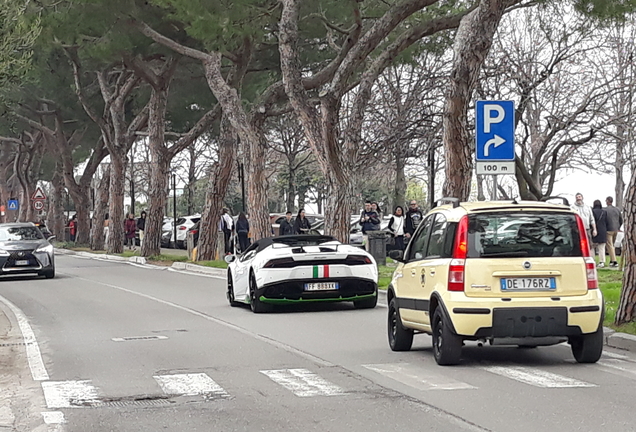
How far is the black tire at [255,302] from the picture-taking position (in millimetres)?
17766

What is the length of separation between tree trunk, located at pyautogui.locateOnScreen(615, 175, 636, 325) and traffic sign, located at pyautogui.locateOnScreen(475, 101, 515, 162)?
10.5 feet

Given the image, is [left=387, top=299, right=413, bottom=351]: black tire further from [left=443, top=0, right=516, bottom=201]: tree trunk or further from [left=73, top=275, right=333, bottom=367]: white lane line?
[left=443, top=0, right=516, bottom=201]: tree trunk

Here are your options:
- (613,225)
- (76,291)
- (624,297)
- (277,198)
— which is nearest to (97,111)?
(76,291)

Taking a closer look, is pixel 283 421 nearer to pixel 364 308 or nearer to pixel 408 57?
pixel 364 308

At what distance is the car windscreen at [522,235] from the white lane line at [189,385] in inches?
109

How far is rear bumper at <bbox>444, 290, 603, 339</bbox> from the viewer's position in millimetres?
10445

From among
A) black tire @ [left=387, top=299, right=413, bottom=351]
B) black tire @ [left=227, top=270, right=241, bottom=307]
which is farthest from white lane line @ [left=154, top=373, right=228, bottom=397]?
black tire @ [left=227, top=270, right=241, bottom=307]

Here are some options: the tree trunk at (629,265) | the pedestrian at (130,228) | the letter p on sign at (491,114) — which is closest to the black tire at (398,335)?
Result: the tree trunk at (629,265)

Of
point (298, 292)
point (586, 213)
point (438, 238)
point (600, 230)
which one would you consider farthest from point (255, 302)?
point (600, 230)

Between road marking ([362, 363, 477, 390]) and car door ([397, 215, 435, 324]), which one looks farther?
car door ([397, 215, 435, 324])

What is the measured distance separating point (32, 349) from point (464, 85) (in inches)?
383

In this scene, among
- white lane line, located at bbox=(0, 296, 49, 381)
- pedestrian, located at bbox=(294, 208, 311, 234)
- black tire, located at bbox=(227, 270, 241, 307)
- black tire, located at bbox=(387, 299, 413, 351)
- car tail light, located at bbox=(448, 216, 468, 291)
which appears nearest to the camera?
car tail light, located at bbox=(448, 216, 468, 291)

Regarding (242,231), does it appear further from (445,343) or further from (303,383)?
(303,383)

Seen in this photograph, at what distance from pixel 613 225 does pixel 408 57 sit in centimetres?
833
